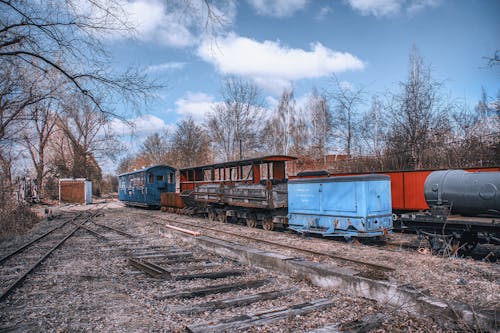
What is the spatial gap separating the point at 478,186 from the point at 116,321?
8089 mm

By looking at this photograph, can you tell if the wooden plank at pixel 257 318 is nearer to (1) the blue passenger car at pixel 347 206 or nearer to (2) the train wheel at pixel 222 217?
(1) the blue passenger car at pixel 347 206

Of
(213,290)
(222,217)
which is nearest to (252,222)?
(222,217)

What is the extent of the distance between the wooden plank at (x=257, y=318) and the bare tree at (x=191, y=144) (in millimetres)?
45522

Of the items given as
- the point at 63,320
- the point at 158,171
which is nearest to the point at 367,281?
the point at 63,320

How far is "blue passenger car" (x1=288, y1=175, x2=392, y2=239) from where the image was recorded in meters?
10.4

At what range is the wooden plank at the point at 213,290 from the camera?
5723mm

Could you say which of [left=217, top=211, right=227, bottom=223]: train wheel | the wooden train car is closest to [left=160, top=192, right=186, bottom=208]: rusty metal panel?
the wooden train car

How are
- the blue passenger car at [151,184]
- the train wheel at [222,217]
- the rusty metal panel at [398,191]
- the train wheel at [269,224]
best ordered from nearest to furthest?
the rusty metal panel at [398,191] → the train wheel at [269,224] → the train wheel at [222,217] → the blue passenger car at [151,184]

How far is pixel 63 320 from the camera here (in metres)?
4.80

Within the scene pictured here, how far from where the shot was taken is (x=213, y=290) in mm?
5945

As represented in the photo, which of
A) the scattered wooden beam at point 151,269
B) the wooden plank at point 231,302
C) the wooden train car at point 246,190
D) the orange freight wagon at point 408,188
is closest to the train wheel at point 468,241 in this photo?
the orange freight wagon at point 408,188

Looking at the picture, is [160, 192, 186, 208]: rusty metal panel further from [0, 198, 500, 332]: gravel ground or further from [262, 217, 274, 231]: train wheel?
[0, 198, 500, 332]: gravel ground

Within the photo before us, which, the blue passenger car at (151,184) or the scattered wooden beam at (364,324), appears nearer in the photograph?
the scattered wooden beam at (364,324)

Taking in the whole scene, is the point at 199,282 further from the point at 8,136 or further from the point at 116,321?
the point at 8,136
